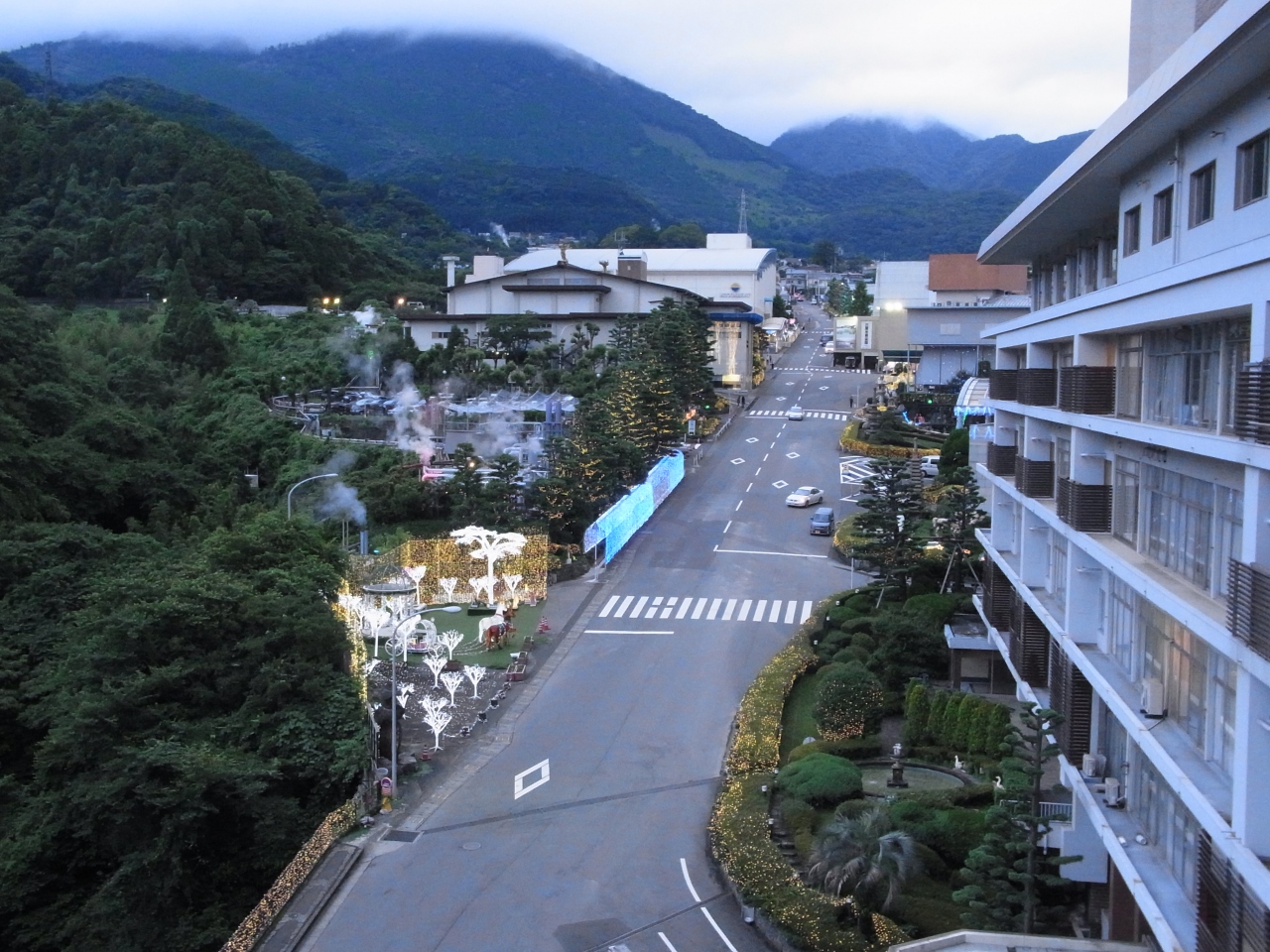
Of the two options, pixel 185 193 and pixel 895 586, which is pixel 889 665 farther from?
pixel 185 193

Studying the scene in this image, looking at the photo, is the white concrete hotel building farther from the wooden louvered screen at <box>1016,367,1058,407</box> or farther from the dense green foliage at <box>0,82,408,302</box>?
the dense green foliage at <box>0,82,408,302</box>

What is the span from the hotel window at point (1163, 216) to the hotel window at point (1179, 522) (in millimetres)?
2610

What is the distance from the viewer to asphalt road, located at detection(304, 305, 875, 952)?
1673 centimetres

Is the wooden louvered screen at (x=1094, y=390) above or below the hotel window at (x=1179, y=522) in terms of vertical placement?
above

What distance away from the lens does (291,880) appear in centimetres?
1778

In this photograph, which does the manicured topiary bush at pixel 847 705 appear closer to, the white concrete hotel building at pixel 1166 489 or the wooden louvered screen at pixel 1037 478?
the white concrete hotel building at pixel 1166 489

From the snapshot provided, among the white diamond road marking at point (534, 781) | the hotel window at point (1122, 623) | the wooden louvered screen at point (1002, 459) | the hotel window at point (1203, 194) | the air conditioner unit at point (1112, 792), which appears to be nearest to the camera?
the hotel window at point (1203, 194)

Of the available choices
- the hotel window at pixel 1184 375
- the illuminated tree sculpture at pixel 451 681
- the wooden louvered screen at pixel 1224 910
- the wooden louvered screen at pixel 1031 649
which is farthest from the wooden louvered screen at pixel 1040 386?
the illuminated tree sculpture at pixel 451 681

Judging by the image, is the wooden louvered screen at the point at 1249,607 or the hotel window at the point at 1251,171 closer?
Answer: the wooden louvered screen at the point at 1249,607

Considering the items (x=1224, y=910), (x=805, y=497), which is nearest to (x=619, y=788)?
(x=1224, y=910)

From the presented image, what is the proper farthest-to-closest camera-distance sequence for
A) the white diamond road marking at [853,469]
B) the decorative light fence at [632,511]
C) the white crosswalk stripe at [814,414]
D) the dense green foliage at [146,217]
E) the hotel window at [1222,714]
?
the dense green foliage at [146,217]
the white crosswalk stripe at [814,414]
the white diamond road marking at [853,469]
the decorative light fence at [632,511]
the hotel window at [1222,714]

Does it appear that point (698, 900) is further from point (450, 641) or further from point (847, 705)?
point (450, 641)

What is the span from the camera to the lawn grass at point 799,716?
77.4 ft

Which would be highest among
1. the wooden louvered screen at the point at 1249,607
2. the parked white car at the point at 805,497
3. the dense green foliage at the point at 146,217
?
the dense green foliage at the point at 146,217
